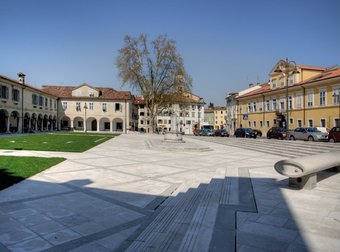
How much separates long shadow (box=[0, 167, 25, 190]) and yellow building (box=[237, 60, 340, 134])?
26.7m

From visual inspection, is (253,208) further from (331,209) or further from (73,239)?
(73,239)

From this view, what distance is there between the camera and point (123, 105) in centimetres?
6175

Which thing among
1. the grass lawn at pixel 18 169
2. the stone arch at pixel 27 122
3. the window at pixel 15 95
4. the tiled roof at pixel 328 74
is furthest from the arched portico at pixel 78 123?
the grass lawn at pixel 18 169

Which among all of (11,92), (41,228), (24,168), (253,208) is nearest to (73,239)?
(41,228)

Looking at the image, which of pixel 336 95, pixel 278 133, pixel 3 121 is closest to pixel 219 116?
pixel 336 95

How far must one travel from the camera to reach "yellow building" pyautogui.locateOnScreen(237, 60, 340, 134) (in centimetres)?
3694

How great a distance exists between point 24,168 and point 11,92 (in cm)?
3528

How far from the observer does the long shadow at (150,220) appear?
3.38m

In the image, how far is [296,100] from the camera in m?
43.6

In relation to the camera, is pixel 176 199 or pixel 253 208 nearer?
pixel 253 208

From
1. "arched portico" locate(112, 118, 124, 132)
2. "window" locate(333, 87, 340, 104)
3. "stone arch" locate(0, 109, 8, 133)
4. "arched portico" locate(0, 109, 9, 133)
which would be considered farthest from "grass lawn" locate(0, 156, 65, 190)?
"arched portico" locate(112, 118, 124, 132)

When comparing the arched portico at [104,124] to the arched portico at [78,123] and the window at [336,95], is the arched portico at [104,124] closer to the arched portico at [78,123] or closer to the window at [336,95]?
the arched portico at [78,123]

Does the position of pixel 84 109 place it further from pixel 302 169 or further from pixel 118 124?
pixel 302 169

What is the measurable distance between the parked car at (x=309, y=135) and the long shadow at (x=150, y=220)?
24838mm
